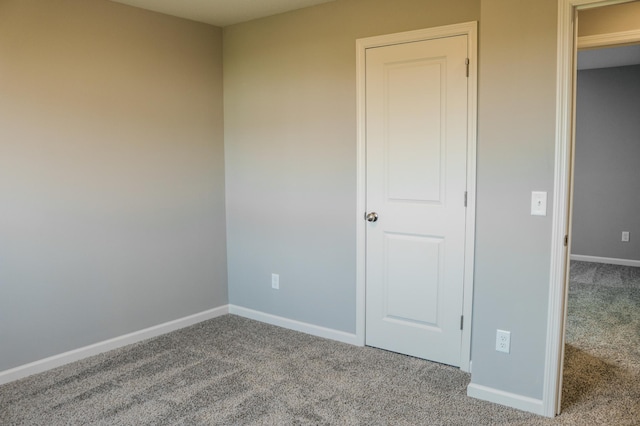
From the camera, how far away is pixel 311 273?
3.71 metres

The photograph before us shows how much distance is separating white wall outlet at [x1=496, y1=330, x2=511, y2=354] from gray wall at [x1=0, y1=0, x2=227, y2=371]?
2.33 meters

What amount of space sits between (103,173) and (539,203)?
8.68 feet

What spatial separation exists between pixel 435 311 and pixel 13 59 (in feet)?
9.51

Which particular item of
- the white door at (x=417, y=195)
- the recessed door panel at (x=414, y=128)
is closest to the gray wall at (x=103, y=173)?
the white door at (x=417, y=195)

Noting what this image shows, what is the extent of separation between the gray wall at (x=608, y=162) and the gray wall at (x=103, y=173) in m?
4.45

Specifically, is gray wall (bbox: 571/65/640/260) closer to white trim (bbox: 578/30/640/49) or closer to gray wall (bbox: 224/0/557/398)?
white trim (bbox: 578/30/640/49)

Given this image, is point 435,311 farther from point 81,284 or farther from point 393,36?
point 81,284

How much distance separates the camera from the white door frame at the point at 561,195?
2.31m

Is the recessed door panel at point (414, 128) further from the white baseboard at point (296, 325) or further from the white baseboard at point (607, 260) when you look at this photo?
the white baseboard at point (607, 260)

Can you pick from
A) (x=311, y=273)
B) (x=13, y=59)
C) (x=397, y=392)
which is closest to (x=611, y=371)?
(x=397, y=392)

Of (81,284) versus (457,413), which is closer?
(457,413)

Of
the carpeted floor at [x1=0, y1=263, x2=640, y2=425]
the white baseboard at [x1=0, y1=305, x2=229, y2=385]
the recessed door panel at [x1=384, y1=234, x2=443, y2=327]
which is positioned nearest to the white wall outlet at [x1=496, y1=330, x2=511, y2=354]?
the carpeted floor at [x1=0, y1=263, x2=640, y2=425]

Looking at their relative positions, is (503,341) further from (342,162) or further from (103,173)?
(103,173)

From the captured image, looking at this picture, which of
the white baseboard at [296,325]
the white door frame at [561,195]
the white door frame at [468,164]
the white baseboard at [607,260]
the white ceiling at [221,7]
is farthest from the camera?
the white baseboard at [607,260]
